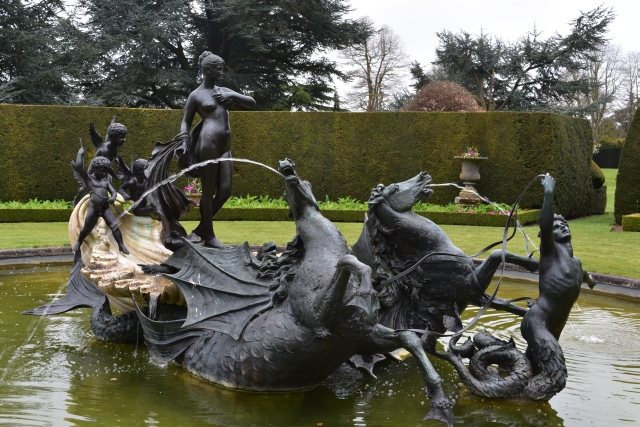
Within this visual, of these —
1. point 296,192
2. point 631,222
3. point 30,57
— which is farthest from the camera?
point 30,57

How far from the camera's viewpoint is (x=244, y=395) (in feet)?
13.8

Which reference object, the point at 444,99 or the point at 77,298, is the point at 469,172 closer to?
the point at 444,99

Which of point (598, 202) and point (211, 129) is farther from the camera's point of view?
point (598, 202)

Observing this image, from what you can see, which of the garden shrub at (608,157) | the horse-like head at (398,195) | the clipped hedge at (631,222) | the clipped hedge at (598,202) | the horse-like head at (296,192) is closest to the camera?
the horse-like head at (296,192)

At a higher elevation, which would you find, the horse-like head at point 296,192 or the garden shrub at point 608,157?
the garden shrub at point 608,157

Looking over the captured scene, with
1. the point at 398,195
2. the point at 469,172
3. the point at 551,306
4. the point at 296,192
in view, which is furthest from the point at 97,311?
the point at 469,172

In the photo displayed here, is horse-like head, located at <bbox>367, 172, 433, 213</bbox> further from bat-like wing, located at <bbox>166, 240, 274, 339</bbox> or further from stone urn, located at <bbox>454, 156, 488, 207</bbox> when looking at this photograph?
A: stone urn, located at <bbox>454, 156, 488, 207</bbox>

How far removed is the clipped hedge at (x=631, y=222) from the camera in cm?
1367

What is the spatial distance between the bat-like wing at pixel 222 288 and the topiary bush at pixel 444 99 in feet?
72.0

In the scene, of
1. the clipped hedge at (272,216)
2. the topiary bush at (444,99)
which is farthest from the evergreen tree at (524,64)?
the clipped hedge at (272,216)

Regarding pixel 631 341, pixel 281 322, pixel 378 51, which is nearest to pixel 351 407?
pixel 281 322

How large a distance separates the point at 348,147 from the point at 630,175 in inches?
279

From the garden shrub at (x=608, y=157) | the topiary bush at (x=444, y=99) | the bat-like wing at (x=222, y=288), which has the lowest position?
the bat-like wing at (x=222, y=288)

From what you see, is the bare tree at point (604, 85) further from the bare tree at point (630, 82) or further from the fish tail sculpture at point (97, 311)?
the fish tail sculpture at point (97, 311)
